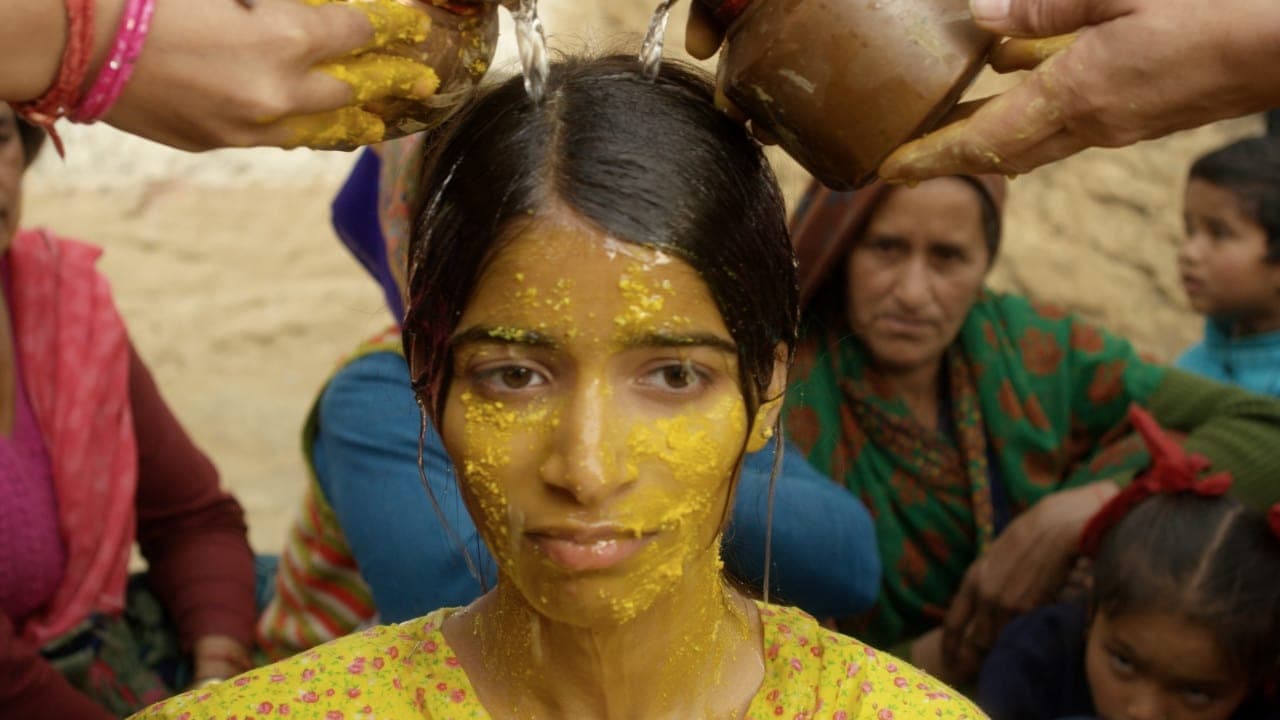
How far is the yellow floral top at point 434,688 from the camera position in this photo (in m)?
1.85

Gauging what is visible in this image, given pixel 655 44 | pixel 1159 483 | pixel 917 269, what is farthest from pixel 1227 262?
pixel 655 44

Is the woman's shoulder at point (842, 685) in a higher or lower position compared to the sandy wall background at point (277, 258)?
higher

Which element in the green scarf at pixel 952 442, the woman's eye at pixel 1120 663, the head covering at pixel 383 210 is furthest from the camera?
the green scarf at pixel 952 442

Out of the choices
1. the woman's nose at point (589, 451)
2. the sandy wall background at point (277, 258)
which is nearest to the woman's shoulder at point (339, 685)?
the woman's nose at point (589, 451)

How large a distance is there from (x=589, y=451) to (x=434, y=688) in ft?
1.51

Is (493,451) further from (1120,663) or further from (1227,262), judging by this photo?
(1227,262)

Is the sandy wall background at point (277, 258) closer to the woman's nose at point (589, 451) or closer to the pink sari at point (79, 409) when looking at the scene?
the pink sari at point (79, 409)

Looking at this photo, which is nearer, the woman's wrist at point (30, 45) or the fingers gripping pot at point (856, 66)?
the woman's wrist at point (30, 45)

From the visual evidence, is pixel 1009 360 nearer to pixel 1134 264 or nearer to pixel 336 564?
pixel 336 564

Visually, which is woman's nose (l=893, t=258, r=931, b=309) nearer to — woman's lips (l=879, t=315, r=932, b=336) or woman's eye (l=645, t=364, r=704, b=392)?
woman's lips (l=879, t=315, r=932, b=336)

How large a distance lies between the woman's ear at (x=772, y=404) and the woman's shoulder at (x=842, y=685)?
10.7 inches

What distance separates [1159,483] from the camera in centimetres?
321

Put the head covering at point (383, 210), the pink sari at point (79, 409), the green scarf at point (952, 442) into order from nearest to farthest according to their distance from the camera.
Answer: the head covering at point (383, 210), the pink sari at point (79, 409), the green scarf at point (952, 442)

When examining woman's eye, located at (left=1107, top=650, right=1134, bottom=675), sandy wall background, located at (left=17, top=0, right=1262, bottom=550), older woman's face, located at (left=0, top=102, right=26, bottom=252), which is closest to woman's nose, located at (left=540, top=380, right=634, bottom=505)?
woman's eye, located at (left=1107, top=650, right=1134, bottom=675)
